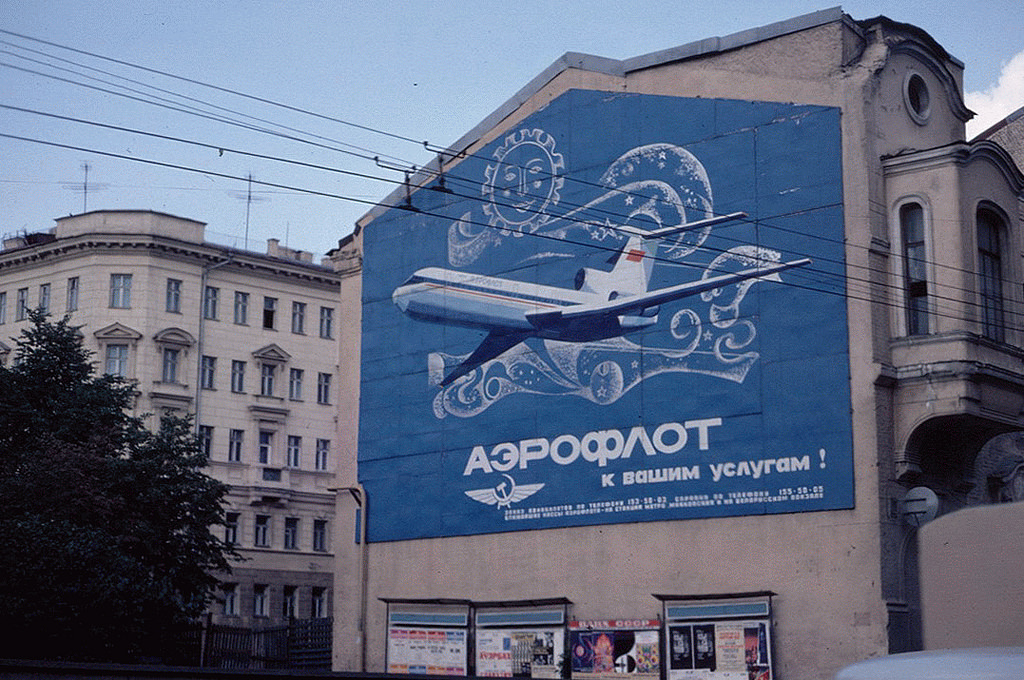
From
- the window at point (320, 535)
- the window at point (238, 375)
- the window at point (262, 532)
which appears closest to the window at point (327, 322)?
the window at point (238, 375)

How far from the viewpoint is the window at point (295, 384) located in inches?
2874

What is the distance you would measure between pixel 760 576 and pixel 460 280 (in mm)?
11160

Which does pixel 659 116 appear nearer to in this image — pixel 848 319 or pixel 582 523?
pixel 848 319

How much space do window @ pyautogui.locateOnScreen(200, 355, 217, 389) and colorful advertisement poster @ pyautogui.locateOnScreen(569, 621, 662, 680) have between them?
1559 inches

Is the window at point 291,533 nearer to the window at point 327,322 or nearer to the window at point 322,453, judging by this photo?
the window at point 322,453

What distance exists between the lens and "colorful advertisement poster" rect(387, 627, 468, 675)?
116 ft

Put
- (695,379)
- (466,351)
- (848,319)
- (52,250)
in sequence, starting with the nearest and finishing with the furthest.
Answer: (848,319) < (695,379) < (466,351) < (52,250)

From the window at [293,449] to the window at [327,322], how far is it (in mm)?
5562

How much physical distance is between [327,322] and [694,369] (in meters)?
44.7

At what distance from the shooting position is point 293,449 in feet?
238

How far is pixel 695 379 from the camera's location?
32.2 meters

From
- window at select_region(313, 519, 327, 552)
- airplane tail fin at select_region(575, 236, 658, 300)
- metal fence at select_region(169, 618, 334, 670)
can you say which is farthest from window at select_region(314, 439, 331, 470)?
airplane tail fin at select_region(575, 236, 658, 300)

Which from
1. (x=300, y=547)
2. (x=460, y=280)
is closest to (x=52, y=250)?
(x=300, y=547)

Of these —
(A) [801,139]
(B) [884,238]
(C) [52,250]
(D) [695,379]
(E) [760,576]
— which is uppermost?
(C) [52,250]
